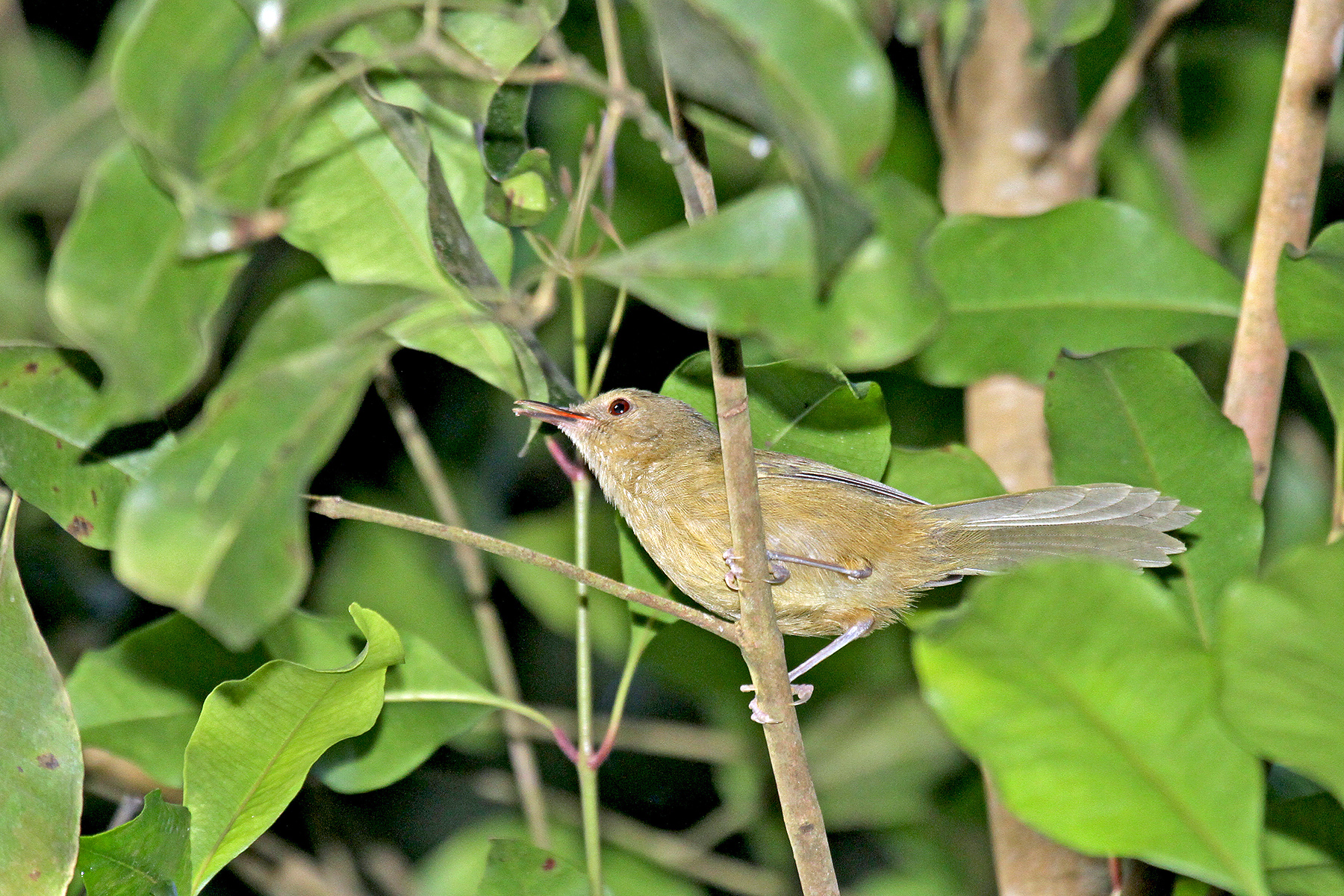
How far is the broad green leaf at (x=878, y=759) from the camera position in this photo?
13.6 ft

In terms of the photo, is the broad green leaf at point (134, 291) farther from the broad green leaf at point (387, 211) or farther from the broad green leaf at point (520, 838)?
the broad green leaf at point (520, 838)

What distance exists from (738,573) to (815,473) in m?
0.98

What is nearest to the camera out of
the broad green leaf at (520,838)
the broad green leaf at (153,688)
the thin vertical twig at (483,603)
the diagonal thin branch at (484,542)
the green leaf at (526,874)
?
the diagonal thin branch at (484,542)

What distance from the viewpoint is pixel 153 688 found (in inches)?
109

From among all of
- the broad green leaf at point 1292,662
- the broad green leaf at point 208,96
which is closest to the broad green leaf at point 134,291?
the broad green leaf at point 208,96

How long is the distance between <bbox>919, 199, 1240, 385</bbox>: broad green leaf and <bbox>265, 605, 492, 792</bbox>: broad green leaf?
130 centimetres

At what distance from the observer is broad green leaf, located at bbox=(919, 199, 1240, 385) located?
2703 mm

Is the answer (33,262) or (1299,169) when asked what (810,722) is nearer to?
(1299,169)

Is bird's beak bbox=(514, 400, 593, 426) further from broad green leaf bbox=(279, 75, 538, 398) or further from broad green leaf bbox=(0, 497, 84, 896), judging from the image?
broad green leaf bbox=(0, 497, 84, 896)

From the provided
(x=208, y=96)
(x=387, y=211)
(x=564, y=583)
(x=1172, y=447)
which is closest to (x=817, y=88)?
(x=208, y=96)

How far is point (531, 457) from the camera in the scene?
4.85 metres

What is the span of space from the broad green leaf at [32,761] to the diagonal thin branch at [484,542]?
1.84ft

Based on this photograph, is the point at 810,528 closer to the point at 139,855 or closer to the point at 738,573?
the point at 738,573

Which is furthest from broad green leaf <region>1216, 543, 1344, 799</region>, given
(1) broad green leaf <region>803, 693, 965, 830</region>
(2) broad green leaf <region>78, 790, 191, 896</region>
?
(1) broad green leaf <region>803, 693, 965, 830</region>
